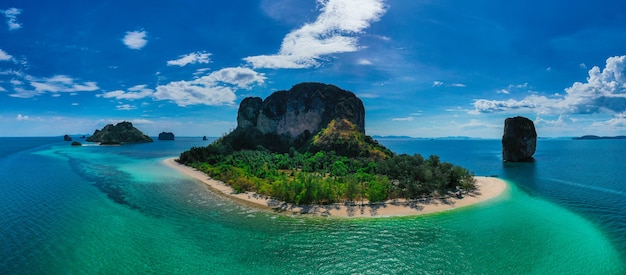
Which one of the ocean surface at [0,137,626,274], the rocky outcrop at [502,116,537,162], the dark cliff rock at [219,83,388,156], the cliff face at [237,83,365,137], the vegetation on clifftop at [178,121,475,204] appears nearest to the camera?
the ocean surface at [0,137,626,274]

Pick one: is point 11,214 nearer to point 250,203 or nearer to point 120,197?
point 120,197

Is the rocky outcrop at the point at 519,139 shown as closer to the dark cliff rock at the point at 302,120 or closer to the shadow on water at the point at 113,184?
the dark cliff rock at the point at 302,120

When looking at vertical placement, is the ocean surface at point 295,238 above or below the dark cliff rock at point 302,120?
below

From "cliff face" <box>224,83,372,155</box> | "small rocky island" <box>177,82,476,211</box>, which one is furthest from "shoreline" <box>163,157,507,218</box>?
"cliff face" <box>224,83,372,155</box>

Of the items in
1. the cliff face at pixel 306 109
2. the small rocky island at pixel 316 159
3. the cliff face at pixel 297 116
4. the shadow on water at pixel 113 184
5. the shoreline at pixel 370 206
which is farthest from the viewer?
the cliff face at pixel 297 116

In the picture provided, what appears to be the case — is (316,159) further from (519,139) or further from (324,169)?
(519,139)

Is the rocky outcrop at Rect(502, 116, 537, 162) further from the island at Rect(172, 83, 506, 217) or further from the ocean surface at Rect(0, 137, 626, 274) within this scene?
the ocean surface at Rect(0, 137, 626, 274)

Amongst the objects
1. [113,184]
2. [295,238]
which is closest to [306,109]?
[113,184]

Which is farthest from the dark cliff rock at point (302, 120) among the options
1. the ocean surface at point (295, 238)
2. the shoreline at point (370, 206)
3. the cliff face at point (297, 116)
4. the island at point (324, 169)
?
the ocean surface at point (295, 238)
